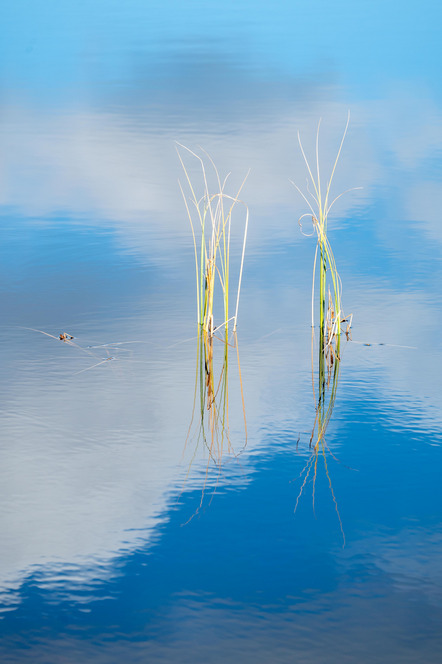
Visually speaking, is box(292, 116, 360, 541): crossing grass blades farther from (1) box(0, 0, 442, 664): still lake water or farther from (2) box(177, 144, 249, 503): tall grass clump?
(2) box(177, 144, 249, 503): tall grass clump

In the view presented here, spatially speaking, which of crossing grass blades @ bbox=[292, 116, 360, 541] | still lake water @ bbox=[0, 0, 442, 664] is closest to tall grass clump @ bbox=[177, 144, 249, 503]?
still lake water @ bbox=[0, 0, 442, 664]

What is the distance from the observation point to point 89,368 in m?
3.36

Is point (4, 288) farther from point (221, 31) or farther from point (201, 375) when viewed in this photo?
point (221, 31)

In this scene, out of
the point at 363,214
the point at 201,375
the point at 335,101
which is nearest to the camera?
the point at 201,375

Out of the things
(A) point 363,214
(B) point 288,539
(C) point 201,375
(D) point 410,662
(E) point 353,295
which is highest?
(A) point 363,214

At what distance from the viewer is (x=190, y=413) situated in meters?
3.02

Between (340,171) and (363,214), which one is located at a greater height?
(340,171)

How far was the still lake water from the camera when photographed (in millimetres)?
1962

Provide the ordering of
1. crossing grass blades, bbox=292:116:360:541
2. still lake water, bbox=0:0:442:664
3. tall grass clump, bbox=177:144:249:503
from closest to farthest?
still lake water, bbox=0:0:442:664 < crossing grass blades, bbox=292:116:360:541 < tall grass clump, bbox=177:144:249:503

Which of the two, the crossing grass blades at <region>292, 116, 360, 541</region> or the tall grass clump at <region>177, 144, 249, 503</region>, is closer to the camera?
the crossing grass blades at <region>292, 116, 360, 541</region>

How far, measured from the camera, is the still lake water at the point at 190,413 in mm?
1962

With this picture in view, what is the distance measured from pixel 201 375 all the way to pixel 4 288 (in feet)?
5.06

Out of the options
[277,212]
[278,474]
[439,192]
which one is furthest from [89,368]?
[439,192]

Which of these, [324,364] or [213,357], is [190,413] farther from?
[324,364]
